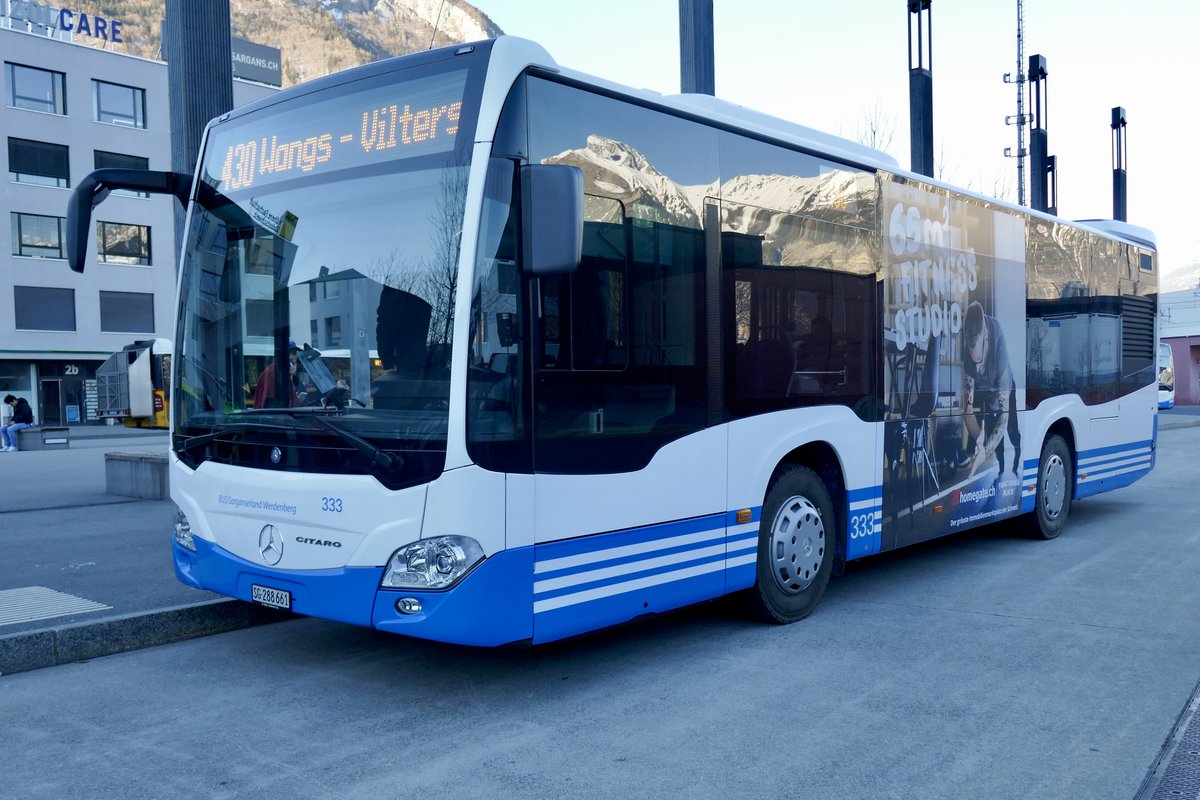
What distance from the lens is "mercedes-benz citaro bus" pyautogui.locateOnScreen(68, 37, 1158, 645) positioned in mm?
4820

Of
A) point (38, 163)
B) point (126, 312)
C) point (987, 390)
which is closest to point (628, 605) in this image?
point (987, 390)

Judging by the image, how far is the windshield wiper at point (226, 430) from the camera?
17.5ft

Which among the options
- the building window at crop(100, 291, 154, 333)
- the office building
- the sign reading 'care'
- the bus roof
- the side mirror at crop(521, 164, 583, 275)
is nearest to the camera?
the side mirror at crop(521, 164, 583, 275)

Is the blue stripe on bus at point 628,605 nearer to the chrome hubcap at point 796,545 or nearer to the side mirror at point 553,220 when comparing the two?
the chrome hubcap at point 796,545

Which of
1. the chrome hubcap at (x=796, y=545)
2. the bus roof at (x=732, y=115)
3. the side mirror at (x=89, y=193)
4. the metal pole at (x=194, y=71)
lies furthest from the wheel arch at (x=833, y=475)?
the metal pole at (x=194, y=71)

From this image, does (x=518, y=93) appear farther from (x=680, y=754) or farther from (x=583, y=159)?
(x=680, y=754)

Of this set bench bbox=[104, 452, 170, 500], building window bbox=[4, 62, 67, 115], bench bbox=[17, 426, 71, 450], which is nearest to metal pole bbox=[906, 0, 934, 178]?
bench bbox=[104, 452, 170, 500]

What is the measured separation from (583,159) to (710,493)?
1979mm

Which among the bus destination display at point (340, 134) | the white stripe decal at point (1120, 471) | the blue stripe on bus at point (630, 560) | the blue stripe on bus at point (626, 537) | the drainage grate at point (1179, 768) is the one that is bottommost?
the drainage grate at point (1179, 768)

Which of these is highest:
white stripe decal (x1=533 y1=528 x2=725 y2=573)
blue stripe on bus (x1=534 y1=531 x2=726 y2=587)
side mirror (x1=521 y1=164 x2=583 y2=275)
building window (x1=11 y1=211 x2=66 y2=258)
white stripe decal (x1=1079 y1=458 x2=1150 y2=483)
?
building window (x1=11 y1=211 x2=66 y2=258)

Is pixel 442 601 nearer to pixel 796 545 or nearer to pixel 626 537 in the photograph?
pixel 626 537

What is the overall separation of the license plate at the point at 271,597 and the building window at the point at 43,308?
148ft

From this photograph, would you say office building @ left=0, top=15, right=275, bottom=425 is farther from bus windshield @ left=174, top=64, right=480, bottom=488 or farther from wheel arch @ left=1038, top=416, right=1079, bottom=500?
bus windshield @ left=174, top=64, right=480, bottom=488

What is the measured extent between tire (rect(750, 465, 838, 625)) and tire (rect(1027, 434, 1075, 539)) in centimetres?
391
